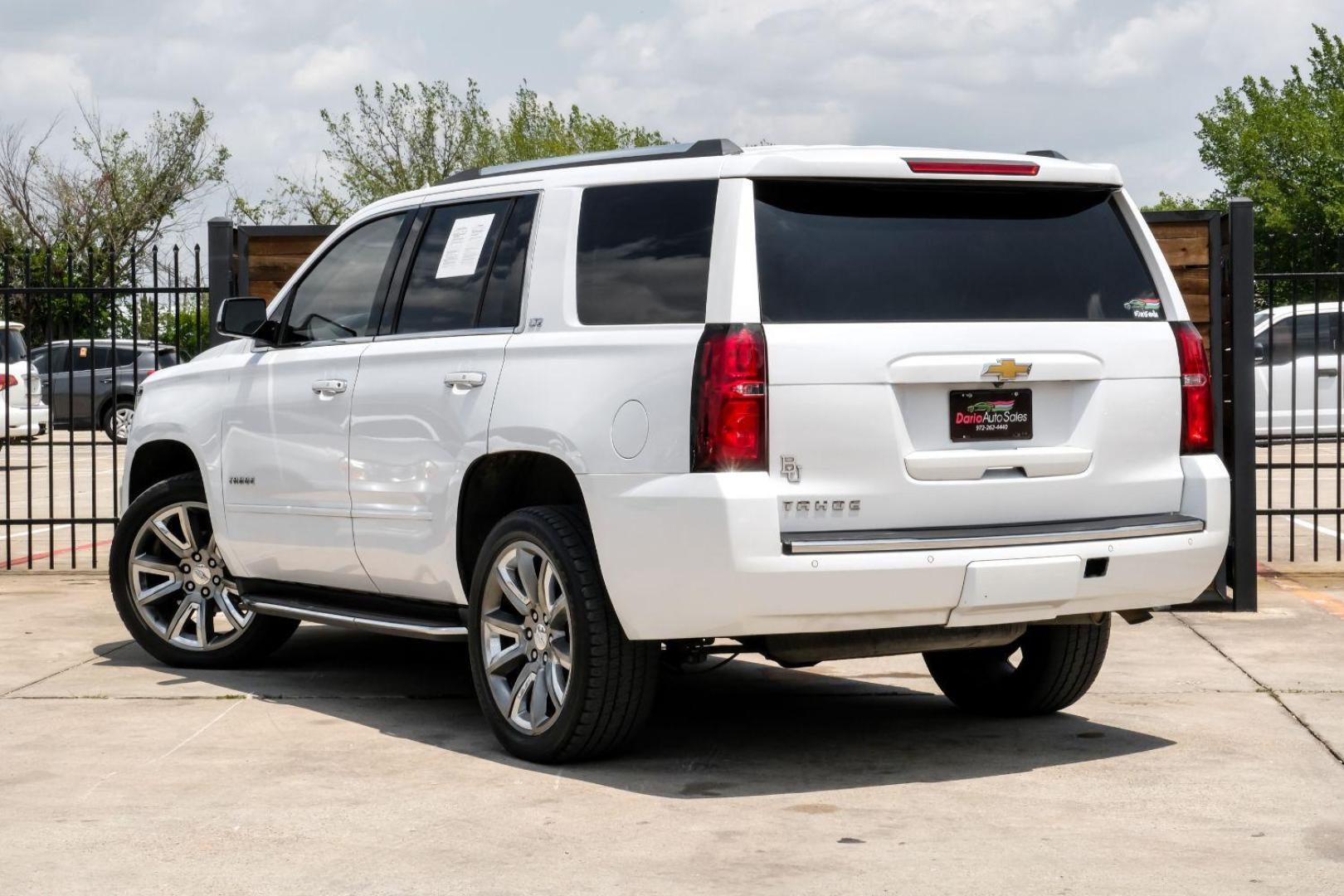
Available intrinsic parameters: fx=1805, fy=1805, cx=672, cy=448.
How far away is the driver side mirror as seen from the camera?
737 centimetres

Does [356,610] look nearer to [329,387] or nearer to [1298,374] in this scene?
[329,387]

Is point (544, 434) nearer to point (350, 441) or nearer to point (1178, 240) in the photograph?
point (350, 441)

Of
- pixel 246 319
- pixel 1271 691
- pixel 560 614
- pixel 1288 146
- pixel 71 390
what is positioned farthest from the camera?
pixel 1288 146

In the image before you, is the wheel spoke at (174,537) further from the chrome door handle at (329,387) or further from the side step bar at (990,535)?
the side step bar at (990,535)

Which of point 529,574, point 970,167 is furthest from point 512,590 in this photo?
point 970,167

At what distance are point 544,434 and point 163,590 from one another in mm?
2997

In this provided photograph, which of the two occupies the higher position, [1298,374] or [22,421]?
[1298,374]

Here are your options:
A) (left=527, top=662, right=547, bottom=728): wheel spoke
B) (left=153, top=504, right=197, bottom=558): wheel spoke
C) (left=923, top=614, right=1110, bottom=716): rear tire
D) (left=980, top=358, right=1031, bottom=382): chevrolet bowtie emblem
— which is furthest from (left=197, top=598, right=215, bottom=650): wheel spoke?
(left=980, top=358, right=1031, bottom=382): chevrolet bowtie emblem

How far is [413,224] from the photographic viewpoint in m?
6.83

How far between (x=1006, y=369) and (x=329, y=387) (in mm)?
2702

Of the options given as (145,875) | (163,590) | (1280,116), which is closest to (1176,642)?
(163,590)

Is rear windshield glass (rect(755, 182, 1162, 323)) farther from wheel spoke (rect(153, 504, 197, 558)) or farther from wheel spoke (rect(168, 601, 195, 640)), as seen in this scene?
wheel spoke (rect(168, 601, 195, 640))

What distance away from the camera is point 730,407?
5.21 m

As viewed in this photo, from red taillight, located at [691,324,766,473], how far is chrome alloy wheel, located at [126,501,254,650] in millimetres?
3383
